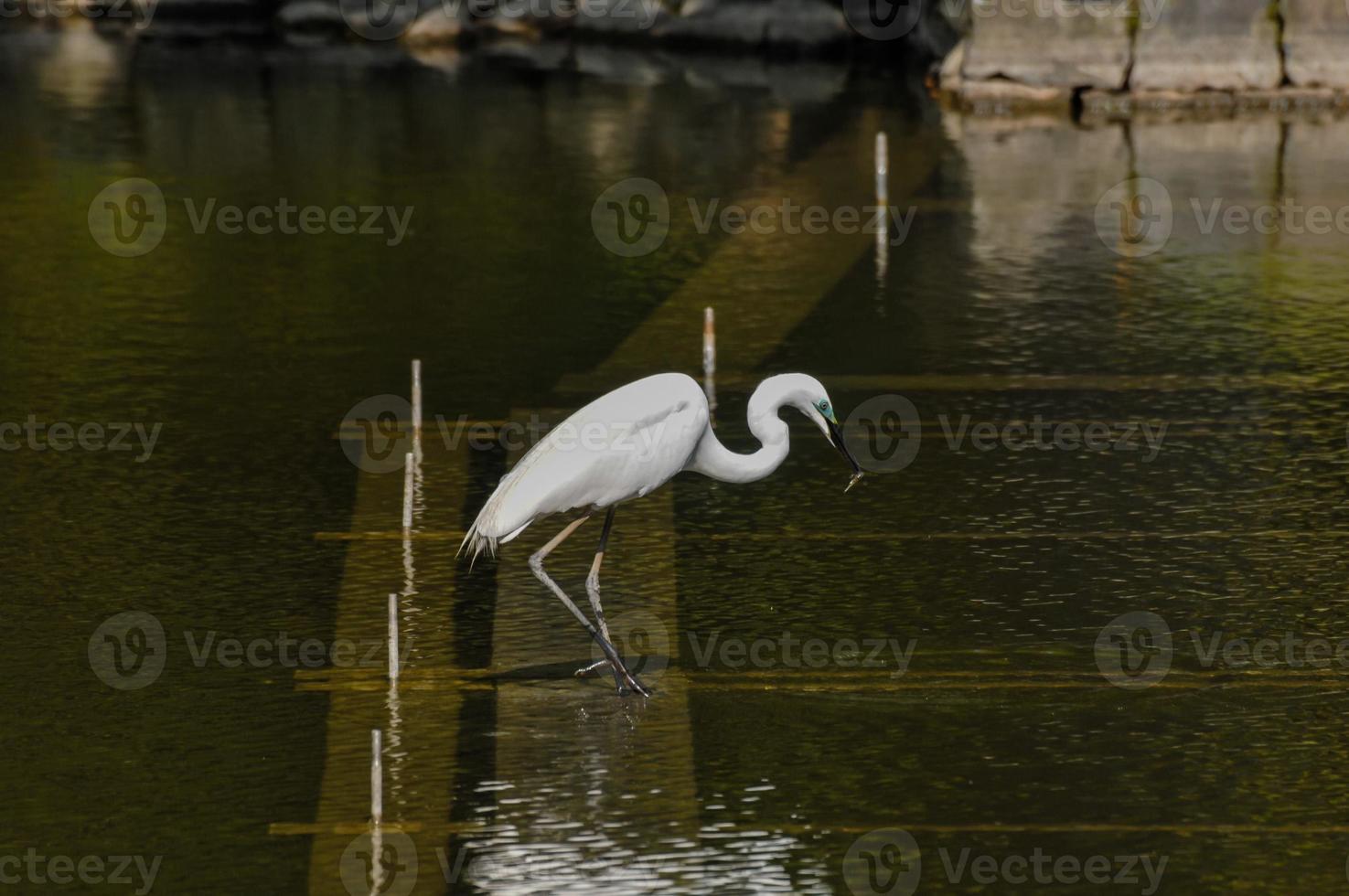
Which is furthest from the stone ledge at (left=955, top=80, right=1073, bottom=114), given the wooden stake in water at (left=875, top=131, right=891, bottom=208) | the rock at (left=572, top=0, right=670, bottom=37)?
the rock at (left=572, top=0, right=670, bottom=37)

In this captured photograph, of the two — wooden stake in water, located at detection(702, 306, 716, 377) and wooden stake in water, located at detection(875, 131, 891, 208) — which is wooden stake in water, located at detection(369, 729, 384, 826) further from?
wooden stake in water, located at detection(875, 131, 891, 208)

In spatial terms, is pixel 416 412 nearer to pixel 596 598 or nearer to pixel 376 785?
pixel 596 598

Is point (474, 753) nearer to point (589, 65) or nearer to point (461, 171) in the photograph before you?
point (461, 171)

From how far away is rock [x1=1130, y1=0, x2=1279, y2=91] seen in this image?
30.8m

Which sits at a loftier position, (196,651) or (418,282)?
(418,282)

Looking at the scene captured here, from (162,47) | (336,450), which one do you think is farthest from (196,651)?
(162,47)

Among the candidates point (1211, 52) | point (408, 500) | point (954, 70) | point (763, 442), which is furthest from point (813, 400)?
point (1211, 52)

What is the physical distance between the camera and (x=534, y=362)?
18.1m

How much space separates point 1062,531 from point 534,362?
17.2 ft

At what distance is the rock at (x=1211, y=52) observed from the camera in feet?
101

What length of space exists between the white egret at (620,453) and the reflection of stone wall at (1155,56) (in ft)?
65.1

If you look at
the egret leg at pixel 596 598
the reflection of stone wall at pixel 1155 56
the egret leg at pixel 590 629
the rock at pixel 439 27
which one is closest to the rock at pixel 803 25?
the rock at pixel 439 27

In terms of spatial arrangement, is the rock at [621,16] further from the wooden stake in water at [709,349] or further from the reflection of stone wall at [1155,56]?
the wooden stake in water at [709,349]

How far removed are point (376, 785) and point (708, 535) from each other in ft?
15.5
